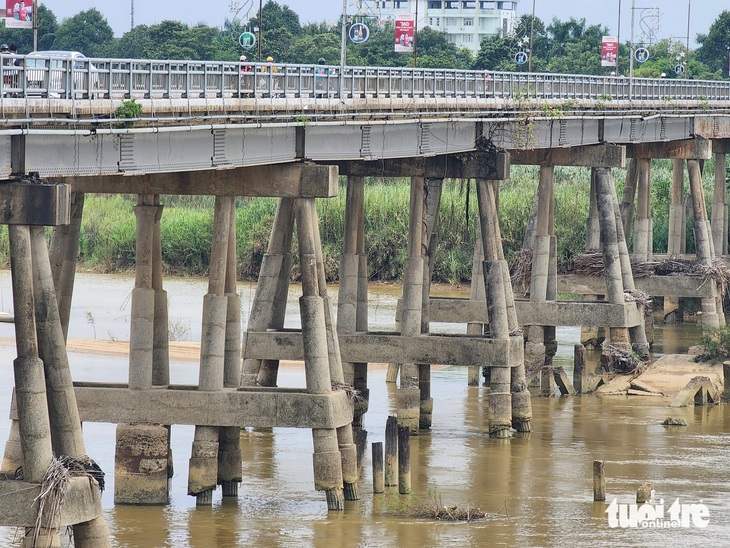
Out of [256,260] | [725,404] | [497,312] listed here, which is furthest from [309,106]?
[256,260]

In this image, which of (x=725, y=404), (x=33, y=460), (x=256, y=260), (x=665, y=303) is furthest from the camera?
(x=256, y=260)

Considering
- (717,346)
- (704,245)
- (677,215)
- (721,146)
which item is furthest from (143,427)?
(721,146)

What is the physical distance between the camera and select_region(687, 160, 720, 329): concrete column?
48062 mm

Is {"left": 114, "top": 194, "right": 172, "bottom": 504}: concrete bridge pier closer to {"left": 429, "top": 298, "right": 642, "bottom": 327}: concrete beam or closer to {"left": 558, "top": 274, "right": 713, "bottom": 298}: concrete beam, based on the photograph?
{"left": 429, "top": 298, "right": 642, "bottom": 327}: concrete beam

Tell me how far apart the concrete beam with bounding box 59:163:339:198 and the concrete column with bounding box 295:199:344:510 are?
0.42m

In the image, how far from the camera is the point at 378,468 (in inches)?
1099

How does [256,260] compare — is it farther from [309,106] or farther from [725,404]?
[309,106]

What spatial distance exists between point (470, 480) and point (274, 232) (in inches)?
271

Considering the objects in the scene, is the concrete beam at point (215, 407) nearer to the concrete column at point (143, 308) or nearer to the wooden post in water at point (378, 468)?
the concrete column at point (143, 308)

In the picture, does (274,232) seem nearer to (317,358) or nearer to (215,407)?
(317,358)

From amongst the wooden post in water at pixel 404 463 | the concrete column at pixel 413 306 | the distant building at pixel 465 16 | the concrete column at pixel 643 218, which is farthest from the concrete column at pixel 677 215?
the distant building at pixel 465 16

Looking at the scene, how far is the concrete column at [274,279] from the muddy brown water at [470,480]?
213 centimetres

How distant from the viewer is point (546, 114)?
3972cm

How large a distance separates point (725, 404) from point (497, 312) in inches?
291
